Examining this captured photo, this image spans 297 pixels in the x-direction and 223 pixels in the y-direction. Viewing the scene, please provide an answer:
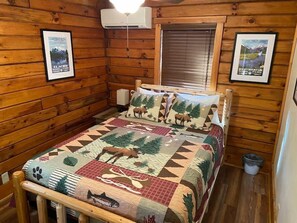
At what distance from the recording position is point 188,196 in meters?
1.42

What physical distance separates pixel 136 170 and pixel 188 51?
192 cm

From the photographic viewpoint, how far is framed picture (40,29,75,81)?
2497mm

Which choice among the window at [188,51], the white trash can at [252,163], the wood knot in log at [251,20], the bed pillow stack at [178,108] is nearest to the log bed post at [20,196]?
the bed pillow stack at [178,108]

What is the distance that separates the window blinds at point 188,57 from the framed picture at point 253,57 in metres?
0.33

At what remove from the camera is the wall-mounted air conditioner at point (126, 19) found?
2906 millimetres

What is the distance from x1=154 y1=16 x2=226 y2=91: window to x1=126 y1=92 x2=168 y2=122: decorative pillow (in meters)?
0.55

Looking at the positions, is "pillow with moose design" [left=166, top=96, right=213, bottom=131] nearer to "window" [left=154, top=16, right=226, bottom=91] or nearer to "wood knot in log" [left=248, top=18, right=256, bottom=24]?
"window" [left=154, top=16, right=226, bottom=91]

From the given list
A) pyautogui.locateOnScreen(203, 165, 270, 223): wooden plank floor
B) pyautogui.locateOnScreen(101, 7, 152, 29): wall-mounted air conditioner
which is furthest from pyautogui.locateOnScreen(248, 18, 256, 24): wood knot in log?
pyautogui.locateOnScreen(203, 165, 270, 223): wooden plank floor

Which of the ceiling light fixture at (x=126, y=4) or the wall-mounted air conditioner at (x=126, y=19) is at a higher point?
the wall-mounted air conditioner at (x=126, y=19)

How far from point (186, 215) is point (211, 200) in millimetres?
1114

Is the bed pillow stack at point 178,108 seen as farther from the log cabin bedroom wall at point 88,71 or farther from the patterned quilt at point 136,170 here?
the log cabin bedroom wall at point 88,71

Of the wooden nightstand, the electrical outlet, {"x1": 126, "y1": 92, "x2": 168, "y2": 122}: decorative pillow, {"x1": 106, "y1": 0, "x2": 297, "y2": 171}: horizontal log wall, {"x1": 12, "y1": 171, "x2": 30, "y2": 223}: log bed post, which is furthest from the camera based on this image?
the wooden nightstand

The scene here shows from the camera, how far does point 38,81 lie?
2.47m

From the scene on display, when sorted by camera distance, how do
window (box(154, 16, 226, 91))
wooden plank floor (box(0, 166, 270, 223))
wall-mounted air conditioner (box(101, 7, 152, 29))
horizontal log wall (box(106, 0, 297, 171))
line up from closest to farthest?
wooden plank floor (box(0, 166, 270, 223)), horizontal log wall (box(106, 0, 297, 171)), window (box(154, 16, 226, 91)), wall-mounted air conditioner (box(101, 7, 152, 29))
